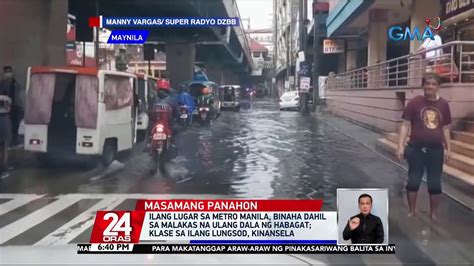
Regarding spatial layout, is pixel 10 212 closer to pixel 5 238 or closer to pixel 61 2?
pixel 5 238

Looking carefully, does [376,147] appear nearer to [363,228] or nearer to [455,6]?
[363,228]

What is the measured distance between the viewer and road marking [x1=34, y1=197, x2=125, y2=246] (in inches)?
171

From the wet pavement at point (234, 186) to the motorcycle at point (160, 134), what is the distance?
9cm

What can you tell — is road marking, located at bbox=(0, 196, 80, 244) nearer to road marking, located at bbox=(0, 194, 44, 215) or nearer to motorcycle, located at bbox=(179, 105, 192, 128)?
road marking, located at bbox=(0, 194, 44, 215)

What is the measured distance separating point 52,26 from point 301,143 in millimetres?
2904

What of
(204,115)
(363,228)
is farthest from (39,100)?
(363,228)

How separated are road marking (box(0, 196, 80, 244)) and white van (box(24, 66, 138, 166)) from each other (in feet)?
1.57

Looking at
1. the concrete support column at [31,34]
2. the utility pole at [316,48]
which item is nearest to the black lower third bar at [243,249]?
the concrete support column at [31,34]

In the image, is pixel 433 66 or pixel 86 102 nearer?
pixel 433 66

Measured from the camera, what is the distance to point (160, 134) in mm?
4879

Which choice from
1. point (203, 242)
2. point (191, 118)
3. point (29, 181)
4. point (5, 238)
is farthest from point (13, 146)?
point (203, 242)

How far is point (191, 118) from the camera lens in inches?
216

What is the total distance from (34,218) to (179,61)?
190cm

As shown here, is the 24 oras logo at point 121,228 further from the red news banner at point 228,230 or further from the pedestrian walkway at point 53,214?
the pedestrian walkway at point 53,214
